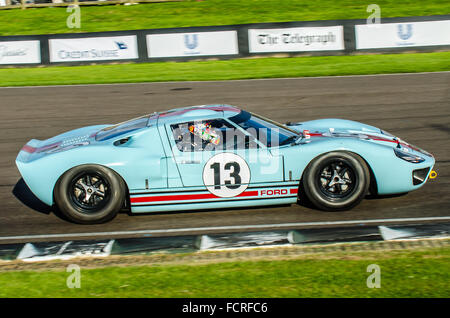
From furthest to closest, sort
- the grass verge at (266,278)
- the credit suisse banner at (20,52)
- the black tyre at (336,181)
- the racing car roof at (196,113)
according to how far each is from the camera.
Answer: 1. the credit suisse banner at (20,52)
2. the racing car roof at (196,113)
3. the black tyre at (336,181)
4. the grass verge at (266,278)

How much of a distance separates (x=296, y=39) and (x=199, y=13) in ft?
36.3

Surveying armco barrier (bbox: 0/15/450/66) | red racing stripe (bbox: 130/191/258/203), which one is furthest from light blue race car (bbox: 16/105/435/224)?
armco barrier (bbox: 0/15/450/66)

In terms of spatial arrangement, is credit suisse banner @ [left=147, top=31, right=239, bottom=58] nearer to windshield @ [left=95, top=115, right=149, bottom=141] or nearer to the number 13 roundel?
windshield @ [left=95, top=115, right=149, bottom=141]

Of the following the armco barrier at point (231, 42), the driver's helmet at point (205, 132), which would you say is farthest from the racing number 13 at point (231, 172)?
the armco barrier at point (231, 42)

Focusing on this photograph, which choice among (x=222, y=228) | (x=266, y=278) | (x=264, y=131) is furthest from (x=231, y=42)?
(x=266, y=278)

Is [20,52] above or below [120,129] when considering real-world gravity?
above

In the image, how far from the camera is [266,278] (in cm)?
509

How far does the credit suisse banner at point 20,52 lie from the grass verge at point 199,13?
26.0 ft

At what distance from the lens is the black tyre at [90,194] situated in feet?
22.2

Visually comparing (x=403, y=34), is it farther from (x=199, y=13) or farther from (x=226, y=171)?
(x=226, y=171)

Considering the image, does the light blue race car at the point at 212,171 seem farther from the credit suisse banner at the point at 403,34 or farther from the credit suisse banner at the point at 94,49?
the credit suisse banner at the point at 94,49

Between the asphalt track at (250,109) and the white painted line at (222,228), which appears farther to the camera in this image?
the asphalt track at (250,109)

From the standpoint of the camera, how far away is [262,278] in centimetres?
509

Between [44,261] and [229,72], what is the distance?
14.6m
